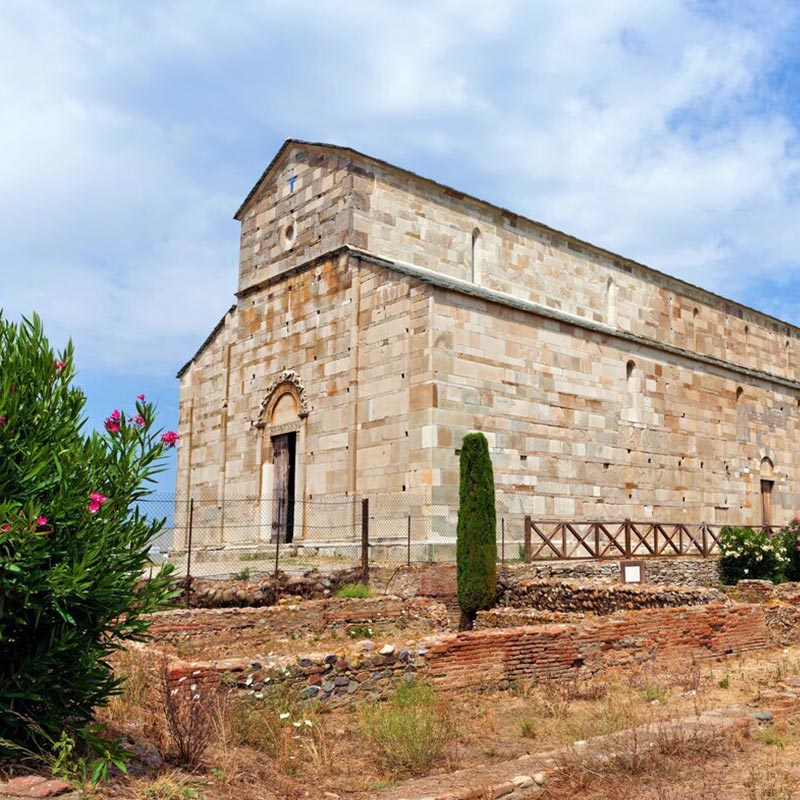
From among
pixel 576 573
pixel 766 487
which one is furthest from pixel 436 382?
pixel 766 487

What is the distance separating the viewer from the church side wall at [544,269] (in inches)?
939

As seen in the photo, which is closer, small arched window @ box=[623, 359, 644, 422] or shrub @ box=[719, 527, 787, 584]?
shrub @ box=[719, 527, 787, 584]

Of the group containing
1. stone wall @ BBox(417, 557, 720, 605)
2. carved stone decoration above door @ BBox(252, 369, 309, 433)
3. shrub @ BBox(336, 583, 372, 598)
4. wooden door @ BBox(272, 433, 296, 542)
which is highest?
carved stone decoration above door @ BBox(252, 369, 309, 433)

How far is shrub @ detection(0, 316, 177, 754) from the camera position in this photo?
6.30 metres

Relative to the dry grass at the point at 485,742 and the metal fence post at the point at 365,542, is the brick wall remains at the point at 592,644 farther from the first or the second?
the metal fence post at the point at 365,542

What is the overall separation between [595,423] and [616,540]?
3.02 metres

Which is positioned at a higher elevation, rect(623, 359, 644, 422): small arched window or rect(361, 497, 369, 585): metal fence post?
rect(623, 359, 644, 422): small arched window

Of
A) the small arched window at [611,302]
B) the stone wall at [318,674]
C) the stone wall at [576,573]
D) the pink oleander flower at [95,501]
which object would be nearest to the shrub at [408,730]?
the stone wall at [318,674]

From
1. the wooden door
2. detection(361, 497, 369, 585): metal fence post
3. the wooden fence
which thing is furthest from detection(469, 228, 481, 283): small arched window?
detection(361, 497, 369, 585): metal fence post

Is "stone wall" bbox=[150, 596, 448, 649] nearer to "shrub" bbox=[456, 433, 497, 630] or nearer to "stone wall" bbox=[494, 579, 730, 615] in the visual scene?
"shrub" bbox=[456, 433, 497, 630]

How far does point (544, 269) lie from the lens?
27.2 m

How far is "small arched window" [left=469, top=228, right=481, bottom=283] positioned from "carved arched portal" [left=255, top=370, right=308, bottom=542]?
19.2 ft

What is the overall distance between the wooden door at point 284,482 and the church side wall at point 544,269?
5.70 metres

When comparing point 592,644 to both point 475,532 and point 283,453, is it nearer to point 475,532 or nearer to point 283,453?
point 475,532
